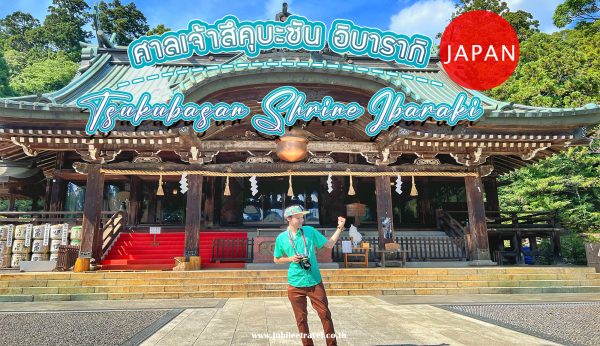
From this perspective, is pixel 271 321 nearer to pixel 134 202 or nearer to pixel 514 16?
pixel 134 202

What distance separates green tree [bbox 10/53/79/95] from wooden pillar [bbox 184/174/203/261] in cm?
3537

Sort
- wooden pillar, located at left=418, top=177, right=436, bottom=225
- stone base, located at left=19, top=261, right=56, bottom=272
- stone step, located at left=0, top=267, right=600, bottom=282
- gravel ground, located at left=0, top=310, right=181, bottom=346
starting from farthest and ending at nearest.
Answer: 1. wooden pillar, located at left=418, top=177, right=436, bottom=225
2. stone base, located at left=19, top=261, right=56, bottom=272
3. stone step, located at left=0, top=267, right=600, bottom=282
4. gravel ground, located at left=0, top=310, right=181, bottom=346

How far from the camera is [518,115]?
1057 cm

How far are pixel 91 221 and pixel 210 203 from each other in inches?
209

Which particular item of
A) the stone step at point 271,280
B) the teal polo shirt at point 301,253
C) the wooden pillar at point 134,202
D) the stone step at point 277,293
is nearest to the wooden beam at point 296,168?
the stone step at point 271,280

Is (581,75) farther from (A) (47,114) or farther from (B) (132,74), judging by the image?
(A) (47,114)

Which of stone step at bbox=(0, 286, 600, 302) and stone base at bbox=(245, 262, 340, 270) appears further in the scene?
stone base at bbox=(245, 262, 340, 270)

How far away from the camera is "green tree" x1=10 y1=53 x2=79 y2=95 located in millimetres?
37094

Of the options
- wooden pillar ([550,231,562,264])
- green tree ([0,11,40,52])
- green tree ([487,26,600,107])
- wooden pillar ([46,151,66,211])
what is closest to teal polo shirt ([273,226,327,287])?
wooden pillar ([46,151,66,211])

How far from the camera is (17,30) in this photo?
55.3 m

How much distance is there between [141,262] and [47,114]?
5.41m

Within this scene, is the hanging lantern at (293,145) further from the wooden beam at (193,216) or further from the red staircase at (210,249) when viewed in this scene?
the red staircase at (210,249)

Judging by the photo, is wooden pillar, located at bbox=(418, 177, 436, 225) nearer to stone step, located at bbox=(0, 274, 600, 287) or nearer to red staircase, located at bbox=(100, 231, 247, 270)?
stone step, located at bbox=(0, 274, 600, 287)

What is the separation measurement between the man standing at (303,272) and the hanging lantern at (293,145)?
280 inches
